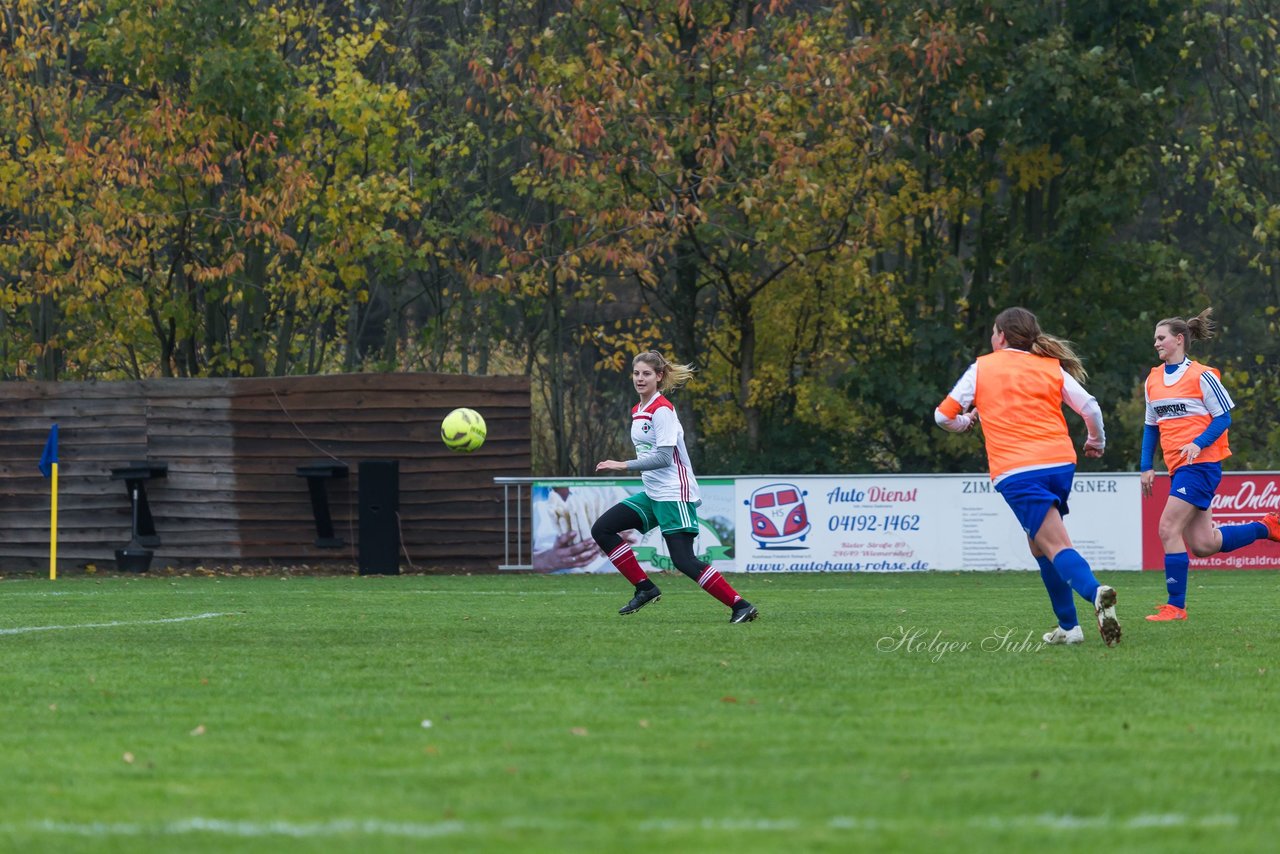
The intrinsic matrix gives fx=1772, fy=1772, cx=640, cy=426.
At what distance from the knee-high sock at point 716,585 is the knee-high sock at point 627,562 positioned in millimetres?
740

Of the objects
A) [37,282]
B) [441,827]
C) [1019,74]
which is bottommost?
[441,827]

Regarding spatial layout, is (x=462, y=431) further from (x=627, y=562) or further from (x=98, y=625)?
(x=98, y=625)

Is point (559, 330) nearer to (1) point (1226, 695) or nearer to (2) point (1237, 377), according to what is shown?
(2) point (1237, 377)

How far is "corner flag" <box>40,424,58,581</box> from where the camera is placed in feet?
72.4

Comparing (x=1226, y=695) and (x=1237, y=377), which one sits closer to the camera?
(x=1226, y=695)

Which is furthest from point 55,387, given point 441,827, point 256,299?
point 441,827

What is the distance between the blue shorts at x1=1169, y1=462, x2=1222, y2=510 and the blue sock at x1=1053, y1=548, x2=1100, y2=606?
2682 millimetres

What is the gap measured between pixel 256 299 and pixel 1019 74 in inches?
479

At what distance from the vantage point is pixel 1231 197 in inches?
1037

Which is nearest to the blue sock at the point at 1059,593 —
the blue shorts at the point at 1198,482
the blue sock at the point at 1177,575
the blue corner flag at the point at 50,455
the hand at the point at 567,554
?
the blue shorts at the point at 1198,482

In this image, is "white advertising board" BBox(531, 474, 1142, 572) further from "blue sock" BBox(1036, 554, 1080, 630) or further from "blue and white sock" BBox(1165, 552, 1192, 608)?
"blue sock" BBox(1036, 554, 1080, 630)

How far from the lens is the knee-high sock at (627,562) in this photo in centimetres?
1233

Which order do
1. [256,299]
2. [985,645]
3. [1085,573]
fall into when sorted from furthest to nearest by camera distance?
[256,299] < [985,645] < [1085,573]

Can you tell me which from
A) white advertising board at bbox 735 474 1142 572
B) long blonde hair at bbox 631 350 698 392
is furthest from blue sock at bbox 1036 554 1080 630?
white advertising board at bbox 735 474 1142 572
